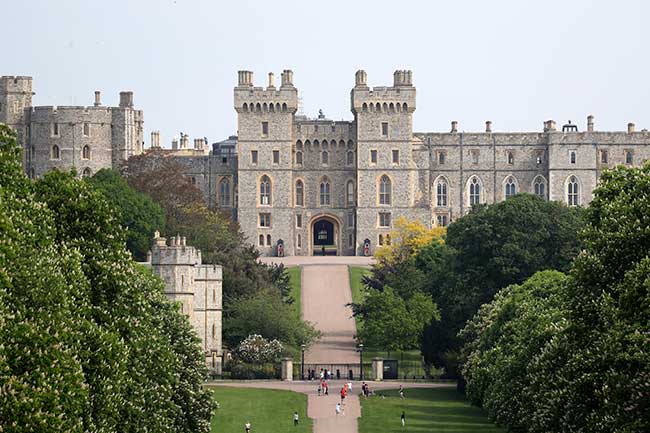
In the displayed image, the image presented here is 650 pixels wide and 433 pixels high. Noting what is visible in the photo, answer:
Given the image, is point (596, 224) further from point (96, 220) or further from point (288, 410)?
point (288, 410)

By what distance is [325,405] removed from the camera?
54.2 metres

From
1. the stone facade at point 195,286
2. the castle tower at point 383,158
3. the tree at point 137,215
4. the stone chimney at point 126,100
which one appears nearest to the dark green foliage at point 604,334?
the stone facade at point 195,286

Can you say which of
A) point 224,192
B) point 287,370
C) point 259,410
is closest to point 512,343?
point 259,410

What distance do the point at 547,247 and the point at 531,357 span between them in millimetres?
25205

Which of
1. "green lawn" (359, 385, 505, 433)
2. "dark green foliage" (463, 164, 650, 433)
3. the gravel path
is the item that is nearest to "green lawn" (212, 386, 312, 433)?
"green lawn" (359, 385, 505, 433)

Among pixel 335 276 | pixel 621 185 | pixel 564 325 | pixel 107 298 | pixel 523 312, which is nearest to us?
pixel 107 298

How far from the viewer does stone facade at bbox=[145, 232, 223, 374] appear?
55.8 m

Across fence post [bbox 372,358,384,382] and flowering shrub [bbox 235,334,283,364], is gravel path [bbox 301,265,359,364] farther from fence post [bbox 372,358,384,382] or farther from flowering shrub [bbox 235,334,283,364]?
fence post [bbox 372,358,384,382]

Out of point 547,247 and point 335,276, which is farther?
point 335,276

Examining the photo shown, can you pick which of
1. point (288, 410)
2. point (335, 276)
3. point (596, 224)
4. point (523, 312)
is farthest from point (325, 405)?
point (335, 276)

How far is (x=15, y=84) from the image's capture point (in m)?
96.5

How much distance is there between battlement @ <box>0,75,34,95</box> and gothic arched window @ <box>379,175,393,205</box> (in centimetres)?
2054

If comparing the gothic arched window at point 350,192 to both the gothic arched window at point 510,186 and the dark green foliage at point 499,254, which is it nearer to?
the gothic arched window at point 510,186

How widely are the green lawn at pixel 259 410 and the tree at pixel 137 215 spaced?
16885 mm
